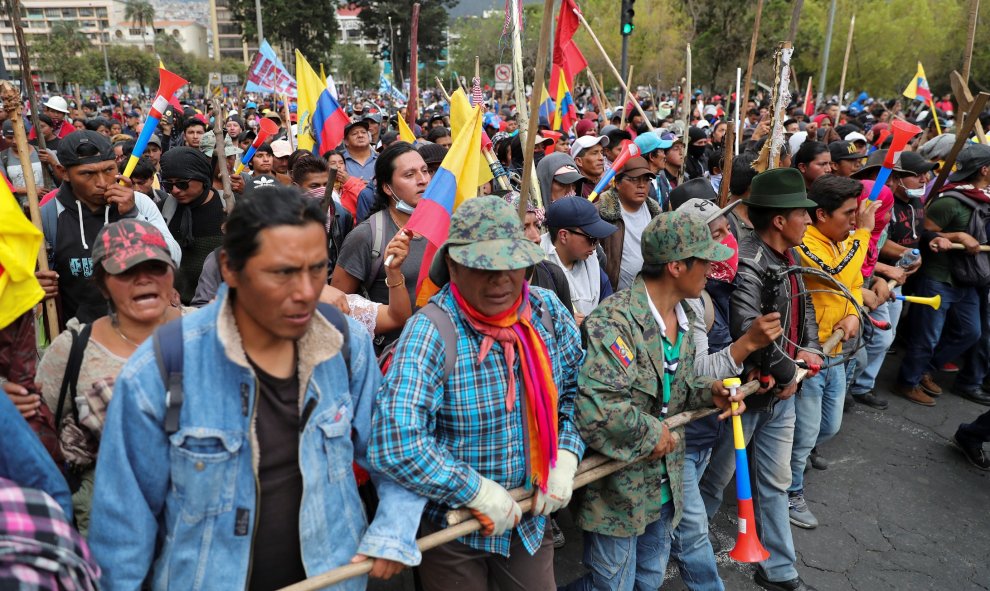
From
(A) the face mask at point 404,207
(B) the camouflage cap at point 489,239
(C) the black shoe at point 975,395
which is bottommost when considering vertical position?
(C) the black shoe at point 975,395

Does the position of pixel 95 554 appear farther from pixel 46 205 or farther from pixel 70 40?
pixel 70 40

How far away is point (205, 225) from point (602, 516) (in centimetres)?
346

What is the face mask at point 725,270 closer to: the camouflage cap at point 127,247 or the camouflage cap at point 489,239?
the camouflage cap at point 489,239

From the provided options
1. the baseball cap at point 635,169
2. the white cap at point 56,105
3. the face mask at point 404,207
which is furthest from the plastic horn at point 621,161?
the white cap at point 56,105

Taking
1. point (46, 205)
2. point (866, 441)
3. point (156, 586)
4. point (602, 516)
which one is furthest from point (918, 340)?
point (46, 205)

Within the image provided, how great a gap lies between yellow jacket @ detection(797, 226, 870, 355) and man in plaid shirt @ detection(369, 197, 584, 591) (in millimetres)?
1974

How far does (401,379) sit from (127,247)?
105 cm

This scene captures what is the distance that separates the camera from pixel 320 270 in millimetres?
1735

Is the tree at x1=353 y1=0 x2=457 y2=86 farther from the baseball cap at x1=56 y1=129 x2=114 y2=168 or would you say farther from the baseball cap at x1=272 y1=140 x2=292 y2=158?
the baseball cap at x1=56 y1=129 x2=114 y2=168

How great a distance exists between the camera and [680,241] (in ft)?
8.93

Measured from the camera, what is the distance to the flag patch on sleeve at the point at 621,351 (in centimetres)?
262

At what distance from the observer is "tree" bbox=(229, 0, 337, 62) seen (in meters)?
43.7

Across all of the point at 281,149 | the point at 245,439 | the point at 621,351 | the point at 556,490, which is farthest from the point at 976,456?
the point at 281,149

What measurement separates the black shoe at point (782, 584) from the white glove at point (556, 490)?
6.29 ft
